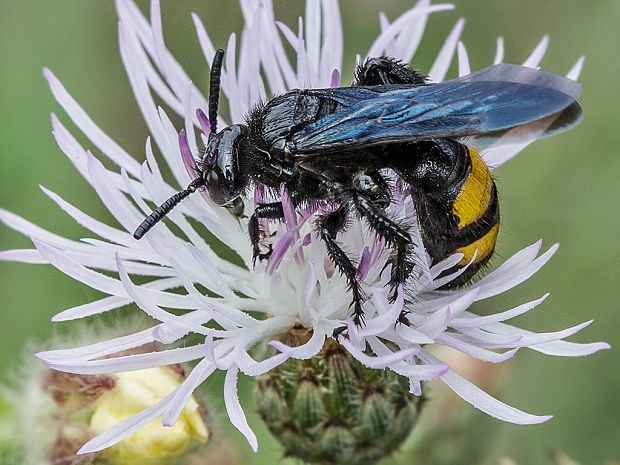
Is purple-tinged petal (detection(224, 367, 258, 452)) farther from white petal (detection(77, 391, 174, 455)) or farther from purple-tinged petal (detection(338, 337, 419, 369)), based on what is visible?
purple-tinged petal (detection(338, 337, 419, 369))

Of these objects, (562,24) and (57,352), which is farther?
(562,24)

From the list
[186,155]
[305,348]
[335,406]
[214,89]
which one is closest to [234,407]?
[305,348]

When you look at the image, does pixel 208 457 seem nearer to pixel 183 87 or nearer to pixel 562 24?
pixel 183 87

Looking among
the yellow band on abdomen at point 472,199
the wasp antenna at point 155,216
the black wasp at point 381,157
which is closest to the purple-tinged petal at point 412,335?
the black wasp at point 381,157

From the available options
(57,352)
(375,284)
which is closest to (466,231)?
(375,284)

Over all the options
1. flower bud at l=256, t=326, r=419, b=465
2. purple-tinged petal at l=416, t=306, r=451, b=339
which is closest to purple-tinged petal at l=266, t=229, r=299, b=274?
flower bud at l=256, t=326, r=419, b=465

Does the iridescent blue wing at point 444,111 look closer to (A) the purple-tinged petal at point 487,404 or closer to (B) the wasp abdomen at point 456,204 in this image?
(B) the wasp abdomen at point 456,204
